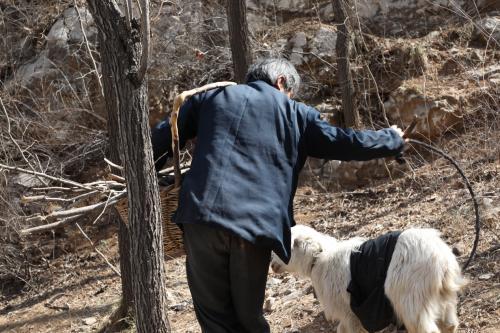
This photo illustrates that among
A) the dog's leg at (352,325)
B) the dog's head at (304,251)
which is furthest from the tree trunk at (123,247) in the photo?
the dog's leg at (352,325)

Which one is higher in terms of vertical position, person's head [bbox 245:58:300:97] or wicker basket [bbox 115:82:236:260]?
person's head [bbox 245:58:300:97]

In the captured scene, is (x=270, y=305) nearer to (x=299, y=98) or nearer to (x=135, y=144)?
(x=135, y=144)

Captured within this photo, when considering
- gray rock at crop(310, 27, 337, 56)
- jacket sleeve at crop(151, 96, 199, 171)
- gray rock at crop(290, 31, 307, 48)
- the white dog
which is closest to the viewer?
jacket sleeve at crop(151, 96, 199, 171)

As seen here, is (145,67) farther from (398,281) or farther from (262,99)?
(398,281)

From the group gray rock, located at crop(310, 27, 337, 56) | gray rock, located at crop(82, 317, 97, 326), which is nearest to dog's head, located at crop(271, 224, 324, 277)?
gray rock, located at crop(82, 317, 97, 326)

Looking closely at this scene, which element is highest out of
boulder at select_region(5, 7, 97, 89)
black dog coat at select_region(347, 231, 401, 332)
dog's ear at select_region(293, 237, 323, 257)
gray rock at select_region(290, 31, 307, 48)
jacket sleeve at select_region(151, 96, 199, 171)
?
boulder at select_region(5, 7, 97, 89)

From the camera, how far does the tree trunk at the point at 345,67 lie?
33.0 ft

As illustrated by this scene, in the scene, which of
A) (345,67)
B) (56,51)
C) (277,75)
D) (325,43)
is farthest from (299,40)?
(277,75)

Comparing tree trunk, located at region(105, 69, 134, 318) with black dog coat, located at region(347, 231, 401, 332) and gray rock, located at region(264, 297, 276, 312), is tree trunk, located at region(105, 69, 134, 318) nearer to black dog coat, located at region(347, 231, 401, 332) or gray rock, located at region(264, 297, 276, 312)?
gray rock, located at region(264, 297, 276, 312)

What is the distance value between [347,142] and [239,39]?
531 cm

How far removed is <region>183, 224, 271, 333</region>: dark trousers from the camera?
12.4 ft

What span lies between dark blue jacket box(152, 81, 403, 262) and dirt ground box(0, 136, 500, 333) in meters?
2.42

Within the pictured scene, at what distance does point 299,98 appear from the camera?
10.9 m

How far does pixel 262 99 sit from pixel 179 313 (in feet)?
14.2
